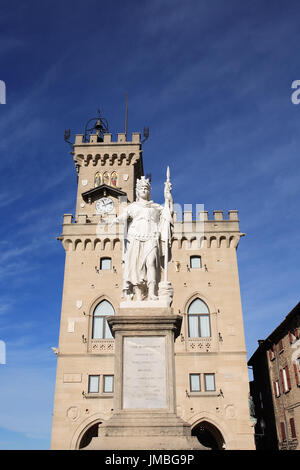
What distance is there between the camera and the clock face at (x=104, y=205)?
36.3 meters

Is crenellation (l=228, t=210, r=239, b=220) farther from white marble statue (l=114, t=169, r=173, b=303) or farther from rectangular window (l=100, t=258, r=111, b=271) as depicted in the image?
white marble statue (l=114, t=169, r=173, b=303)

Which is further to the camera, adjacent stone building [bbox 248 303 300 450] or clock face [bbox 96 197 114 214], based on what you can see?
clock face [bbox 96 197 114 214]

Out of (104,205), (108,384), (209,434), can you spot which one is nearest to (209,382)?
(209,434)

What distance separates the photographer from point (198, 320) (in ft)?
97.9

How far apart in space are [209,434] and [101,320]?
36.4 feet

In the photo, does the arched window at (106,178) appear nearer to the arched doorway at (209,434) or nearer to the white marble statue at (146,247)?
the arched doorway at (209,434)

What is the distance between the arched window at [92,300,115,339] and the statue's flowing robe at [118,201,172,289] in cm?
2026

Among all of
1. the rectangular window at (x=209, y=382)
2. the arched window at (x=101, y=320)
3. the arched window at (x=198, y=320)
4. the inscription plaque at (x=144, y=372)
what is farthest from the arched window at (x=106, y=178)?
the inscription plaque at (x=144, y=372)

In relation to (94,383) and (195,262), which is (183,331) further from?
(94,383)

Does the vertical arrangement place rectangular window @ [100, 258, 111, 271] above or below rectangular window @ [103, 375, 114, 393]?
above

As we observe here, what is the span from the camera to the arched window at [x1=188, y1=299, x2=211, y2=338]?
1163 inches

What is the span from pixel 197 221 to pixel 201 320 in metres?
7.51

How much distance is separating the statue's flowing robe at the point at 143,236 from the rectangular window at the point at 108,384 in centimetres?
2011

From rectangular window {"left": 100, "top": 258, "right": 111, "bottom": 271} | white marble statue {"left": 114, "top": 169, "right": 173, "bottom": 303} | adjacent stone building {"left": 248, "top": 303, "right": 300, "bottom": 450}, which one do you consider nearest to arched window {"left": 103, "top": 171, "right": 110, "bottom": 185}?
rectangular window {"left": 100, "top": 258, "right": 111, "bottom": 271}
